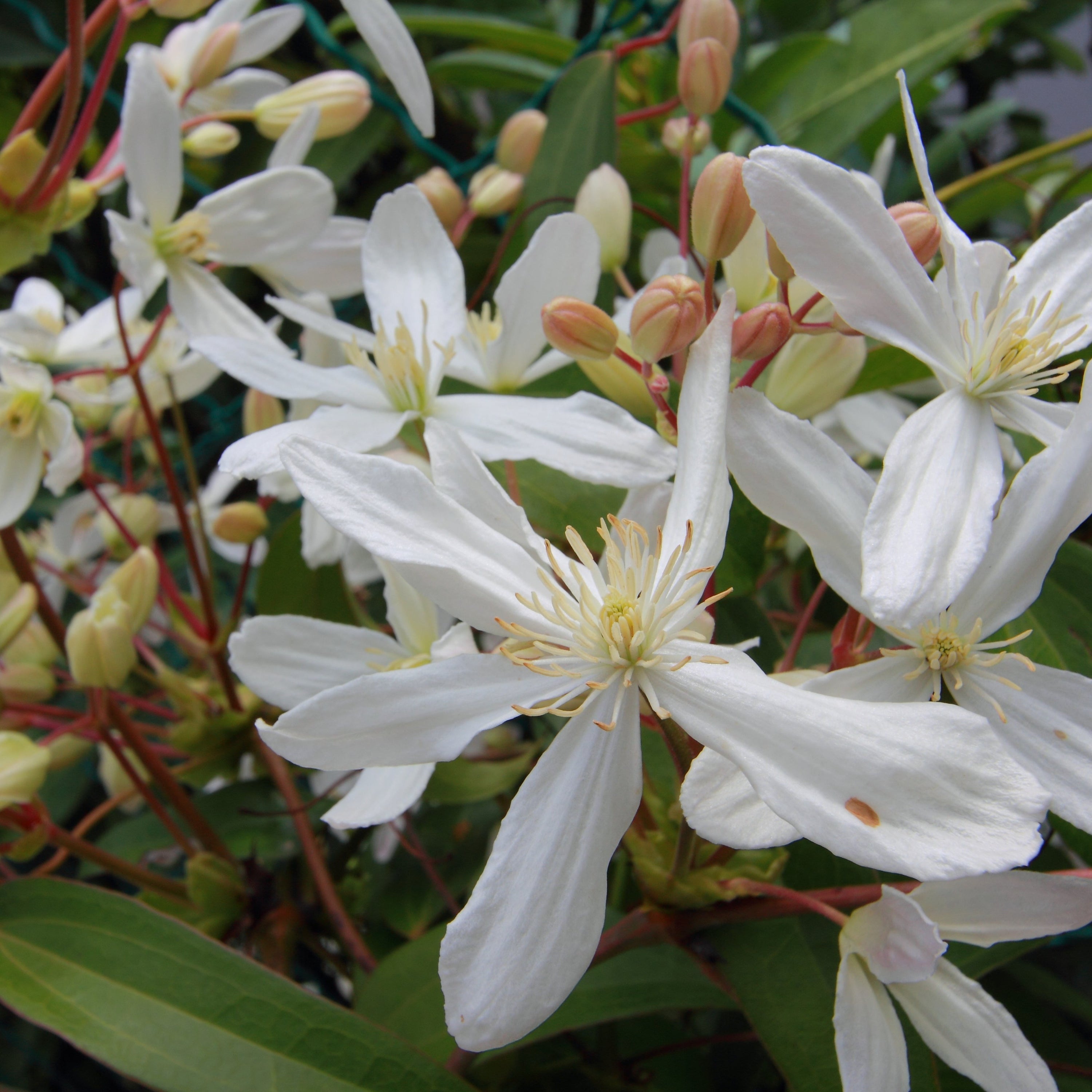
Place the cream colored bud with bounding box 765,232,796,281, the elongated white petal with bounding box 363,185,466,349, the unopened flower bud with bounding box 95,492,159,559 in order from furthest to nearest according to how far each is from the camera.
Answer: the unopened flower bud with bounding box 95,492,159,559, the elongated white petal with bounding box 363,185,466,349, the cream colored bud with bounding box 765,232,796,281

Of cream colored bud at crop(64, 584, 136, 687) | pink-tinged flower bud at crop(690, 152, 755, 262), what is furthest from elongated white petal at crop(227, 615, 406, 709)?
pink-tinged flower bud at crop(690, 152, 755, 262)

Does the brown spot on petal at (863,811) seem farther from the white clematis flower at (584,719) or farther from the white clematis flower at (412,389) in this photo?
the white clematis flower at (412,389)

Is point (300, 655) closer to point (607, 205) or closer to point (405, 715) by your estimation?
point (405, 715)

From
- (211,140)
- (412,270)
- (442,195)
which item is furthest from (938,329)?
(211,140)

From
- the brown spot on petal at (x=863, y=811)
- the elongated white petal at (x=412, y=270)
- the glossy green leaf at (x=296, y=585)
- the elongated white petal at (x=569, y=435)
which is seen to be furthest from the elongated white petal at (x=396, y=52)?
the brown spot on petal at (x=863, y=811)

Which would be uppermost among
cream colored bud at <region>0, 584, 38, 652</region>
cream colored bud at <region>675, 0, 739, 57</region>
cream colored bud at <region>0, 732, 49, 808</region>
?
cream colored bud at <region>675, 0, 739, 57</region>

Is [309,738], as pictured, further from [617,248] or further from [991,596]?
[617,248]

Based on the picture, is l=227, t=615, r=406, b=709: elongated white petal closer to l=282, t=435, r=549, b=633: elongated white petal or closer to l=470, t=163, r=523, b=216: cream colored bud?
l=282, t=435, r=549, b=633: elongated white petal
